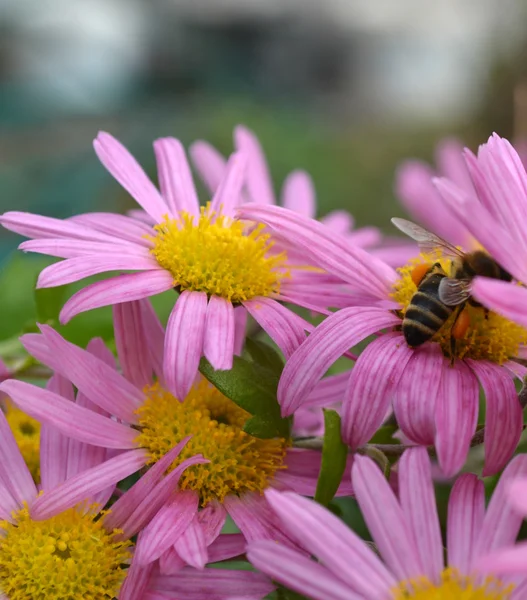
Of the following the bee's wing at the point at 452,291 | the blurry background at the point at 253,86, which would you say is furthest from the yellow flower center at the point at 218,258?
the blurry background at the point at 253,86

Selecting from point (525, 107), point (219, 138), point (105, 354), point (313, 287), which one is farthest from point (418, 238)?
point (219, 138)

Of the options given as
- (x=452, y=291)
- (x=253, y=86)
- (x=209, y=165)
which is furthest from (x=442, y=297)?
(x=253, y=86)

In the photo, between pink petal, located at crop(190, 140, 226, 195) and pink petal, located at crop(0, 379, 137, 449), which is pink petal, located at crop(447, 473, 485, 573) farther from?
pink petal, located at crop(190, 140, 226, 195)

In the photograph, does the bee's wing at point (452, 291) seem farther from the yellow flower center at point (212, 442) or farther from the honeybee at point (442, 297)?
the yellow flower center at point (212, 442)

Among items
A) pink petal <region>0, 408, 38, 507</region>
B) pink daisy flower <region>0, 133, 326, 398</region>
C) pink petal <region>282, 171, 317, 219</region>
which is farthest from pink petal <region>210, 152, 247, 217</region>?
pink petal <region>0, 408, 38, 507</region>

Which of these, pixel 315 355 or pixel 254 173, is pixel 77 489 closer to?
pixel 315 355

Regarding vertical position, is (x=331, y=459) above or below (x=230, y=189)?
below
